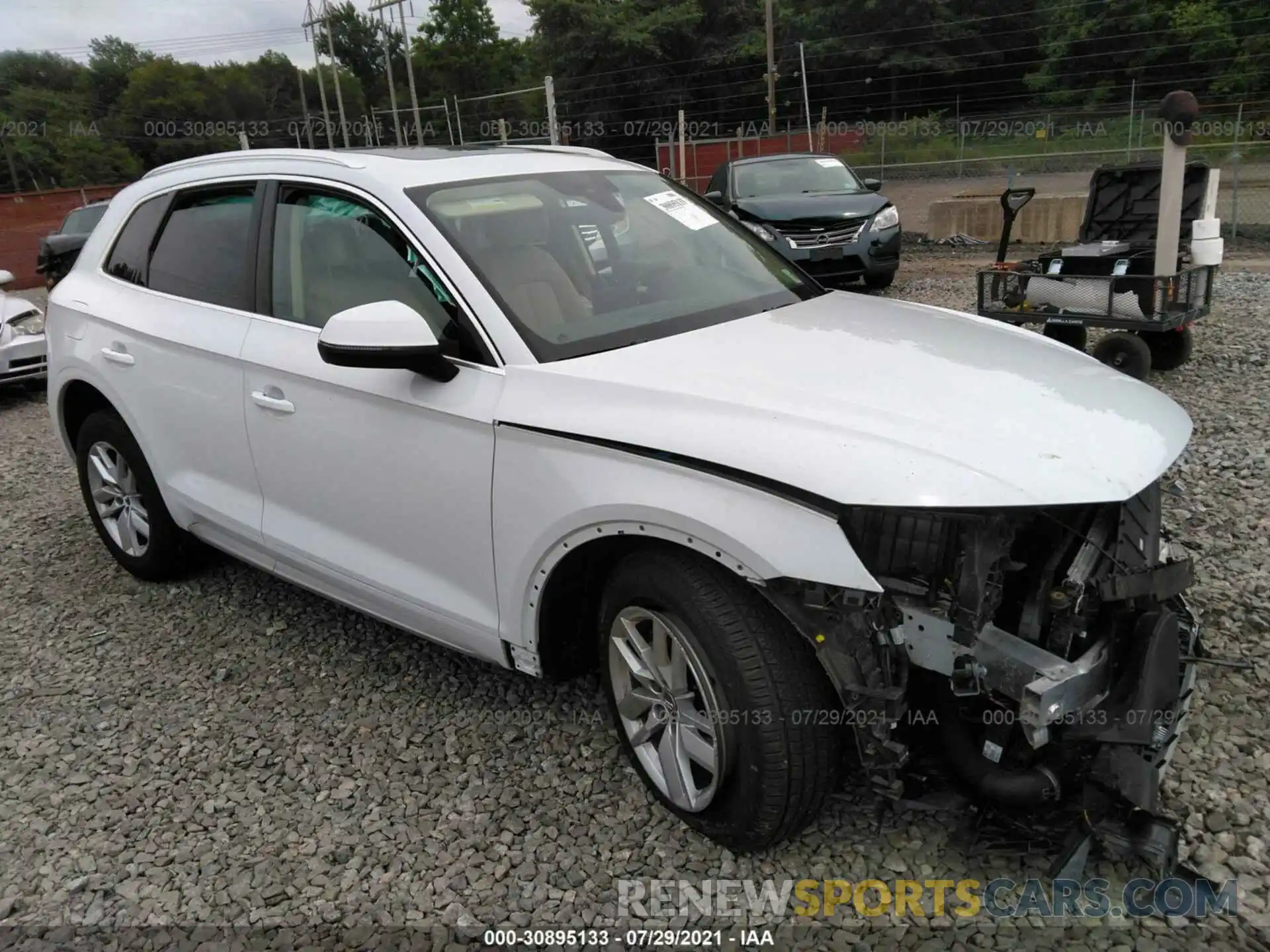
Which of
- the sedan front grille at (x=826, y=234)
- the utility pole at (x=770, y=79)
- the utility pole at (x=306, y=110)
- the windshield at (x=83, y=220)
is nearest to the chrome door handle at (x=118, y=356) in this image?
the sedan front grille at (x=826, y=234)

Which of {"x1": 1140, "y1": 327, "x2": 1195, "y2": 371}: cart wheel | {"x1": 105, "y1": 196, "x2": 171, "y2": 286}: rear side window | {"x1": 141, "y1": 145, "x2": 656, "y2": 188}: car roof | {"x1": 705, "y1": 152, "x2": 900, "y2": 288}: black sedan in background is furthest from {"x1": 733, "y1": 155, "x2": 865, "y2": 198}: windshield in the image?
{"x1": 105, "y1": 196, "x2": 171, "y2": 286}: rear side window

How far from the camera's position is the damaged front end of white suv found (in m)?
2.06

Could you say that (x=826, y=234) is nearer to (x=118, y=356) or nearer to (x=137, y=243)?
(x=137, y=243)

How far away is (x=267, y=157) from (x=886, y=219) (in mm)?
8441

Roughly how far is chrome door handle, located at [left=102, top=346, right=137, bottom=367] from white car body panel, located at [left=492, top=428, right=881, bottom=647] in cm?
211

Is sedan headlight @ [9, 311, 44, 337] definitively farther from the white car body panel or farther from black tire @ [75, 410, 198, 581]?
the white car body panel

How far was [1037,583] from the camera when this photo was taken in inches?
86.5

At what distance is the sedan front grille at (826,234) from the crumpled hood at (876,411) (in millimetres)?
7686

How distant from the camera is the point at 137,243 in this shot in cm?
398

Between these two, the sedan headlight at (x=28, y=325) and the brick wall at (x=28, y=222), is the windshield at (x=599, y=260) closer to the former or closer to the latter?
the sedan headlight at (x=28, y=325)

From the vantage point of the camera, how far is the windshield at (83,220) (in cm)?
1429

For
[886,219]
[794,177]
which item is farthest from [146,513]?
[794,177]

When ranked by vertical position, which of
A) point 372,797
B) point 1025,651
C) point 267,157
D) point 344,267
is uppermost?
point 267,157

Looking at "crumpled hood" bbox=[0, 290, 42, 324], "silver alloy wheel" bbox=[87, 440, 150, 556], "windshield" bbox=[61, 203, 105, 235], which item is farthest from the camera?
"windshield" bbox=[61, 203, 105, 235]
